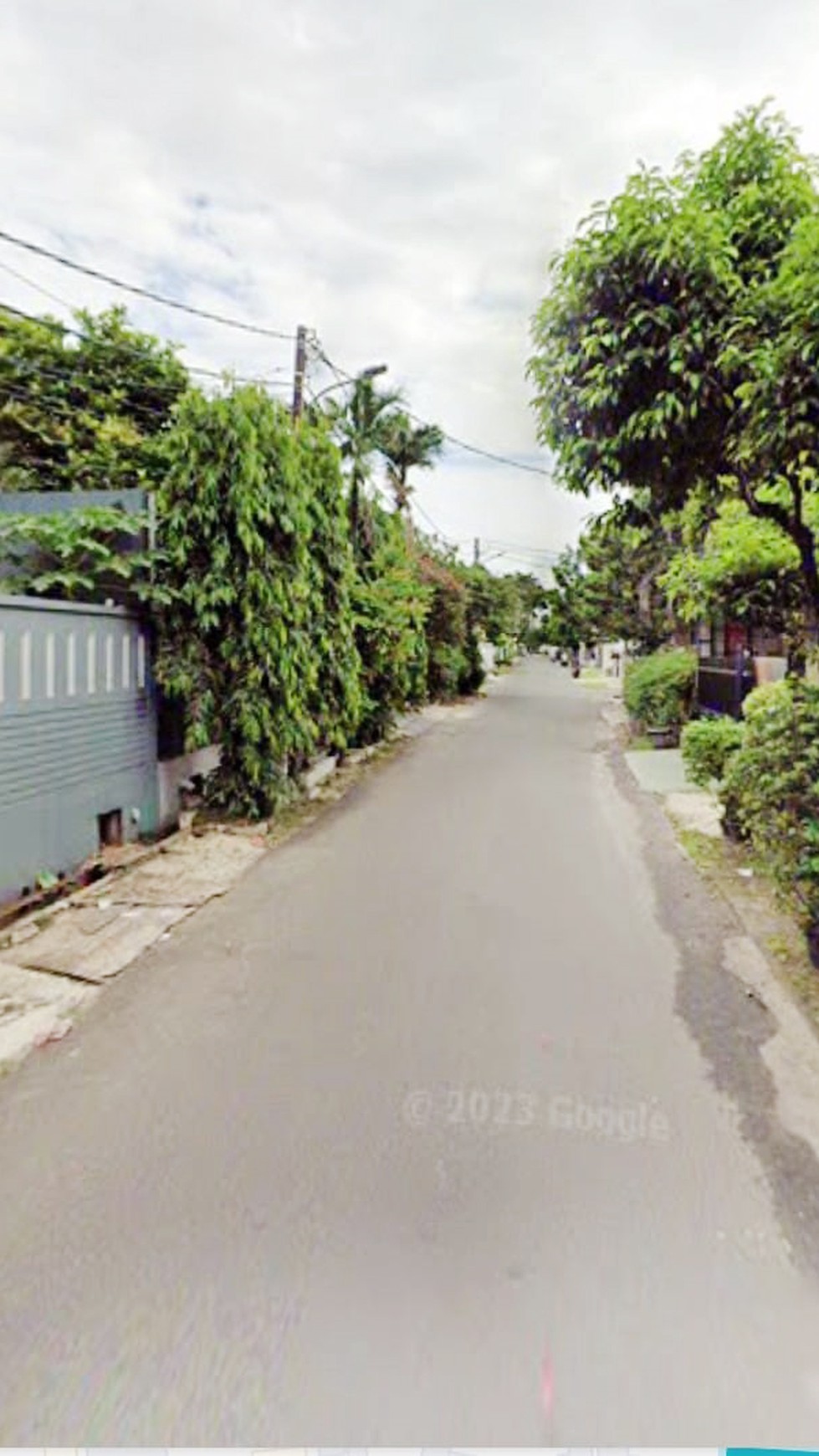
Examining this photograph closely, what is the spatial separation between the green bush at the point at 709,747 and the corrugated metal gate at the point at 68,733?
5.91 metres

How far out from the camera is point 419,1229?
2.19 metres

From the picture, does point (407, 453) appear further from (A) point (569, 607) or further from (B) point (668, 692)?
(A) point (569, 607)

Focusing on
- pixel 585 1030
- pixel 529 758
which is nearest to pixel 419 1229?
pixel 585 1030

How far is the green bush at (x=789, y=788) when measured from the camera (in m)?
3.75

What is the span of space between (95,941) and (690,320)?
183 inches

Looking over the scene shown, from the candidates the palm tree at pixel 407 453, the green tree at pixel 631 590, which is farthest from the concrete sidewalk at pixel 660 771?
the palm tree at pixel 407 453

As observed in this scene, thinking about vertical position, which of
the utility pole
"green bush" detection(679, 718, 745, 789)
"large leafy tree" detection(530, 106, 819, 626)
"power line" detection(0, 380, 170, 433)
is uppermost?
"power line" detection(0, 380, 170, 433)

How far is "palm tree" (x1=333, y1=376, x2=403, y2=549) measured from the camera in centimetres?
1180

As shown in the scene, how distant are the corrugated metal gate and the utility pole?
5.46 meters

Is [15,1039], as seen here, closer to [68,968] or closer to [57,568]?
[68,968]

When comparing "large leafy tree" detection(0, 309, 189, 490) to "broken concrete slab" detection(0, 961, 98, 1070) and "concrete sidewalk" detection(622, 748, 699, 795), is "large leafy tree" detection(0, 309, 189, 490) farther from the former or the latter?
"broken concrete slab" detection(0, 961, 98, 1070)

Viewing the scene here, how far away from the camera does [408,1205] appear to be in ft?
7.48

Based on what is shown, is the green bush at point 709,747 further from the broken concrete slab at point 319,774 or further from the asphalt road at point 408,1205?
the broken concrete slab at point 319,774

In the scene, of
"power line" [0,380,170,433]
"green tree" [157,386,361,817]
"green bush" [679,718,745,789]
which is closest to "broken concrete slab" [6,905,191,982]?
"green tree" [157,386,361,817]
